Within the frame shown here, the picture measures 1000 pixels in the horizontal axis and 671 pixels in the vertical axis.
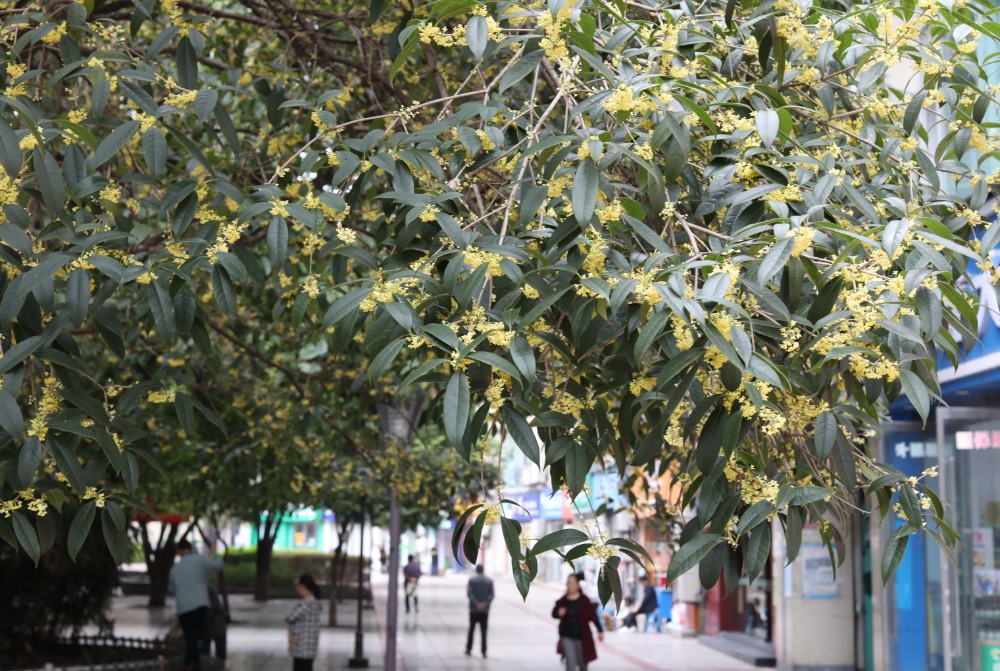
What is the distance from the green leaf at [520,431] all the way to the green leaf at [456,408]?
0.86 ft

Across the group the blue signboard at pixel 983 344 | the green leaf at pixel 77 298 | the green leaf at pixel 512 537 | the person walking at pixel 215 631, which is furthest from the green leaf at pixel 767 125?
the person walking at pixel 215 631

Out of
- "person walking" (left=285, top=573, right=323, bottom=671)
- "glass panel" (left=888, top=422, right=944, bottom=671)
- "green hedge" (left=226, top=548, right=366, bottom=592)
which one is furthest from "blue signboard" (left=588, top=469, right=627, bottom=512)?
"green hedge" (left=226, top=548, right=366, bottom=592)

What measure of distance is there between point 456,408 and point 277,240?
3.64 ft

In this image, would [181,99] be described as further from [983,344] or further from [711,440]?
[983,344]

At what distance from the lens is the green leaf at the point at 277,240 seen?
3.39 m

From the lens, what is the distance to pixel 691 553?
2723 mm

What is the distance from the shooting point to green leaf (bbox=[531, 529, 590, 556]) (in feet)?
9.66

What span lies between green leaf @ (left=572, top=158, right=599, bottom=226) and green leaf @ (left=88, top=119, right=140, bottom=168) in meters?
1.38

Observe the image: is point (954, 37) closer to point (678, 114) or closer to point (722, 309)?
point (678, 114)

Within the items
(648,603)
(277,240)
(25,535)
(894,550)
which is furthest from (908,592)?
(25,535)

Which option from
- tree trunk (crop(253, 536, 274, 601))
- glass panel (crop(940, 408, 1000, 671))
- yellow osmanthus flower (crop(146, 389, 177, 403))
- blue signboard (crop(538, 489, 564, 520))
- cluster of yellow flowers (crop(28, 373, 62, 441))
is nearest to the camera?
cluster of yellow flowers (crop(28, 373, 62, 441))

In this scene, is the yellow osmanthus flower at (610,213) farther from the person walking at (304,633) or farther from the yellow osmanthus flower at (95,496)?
the person walking at (304,633)

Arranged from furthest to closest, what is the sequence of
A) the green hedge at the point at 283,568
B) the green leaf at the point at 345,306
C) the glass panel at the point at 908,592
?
the green hedge at the point at 283,568, the glass panel at the point at 908,592, the green leaf at the point at 345,306

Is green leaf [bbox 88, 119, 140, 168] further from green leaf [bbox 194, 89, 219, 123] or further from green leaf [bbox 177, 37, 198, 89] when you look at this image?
green leaf [bbox 177, 37, 198, 89]
